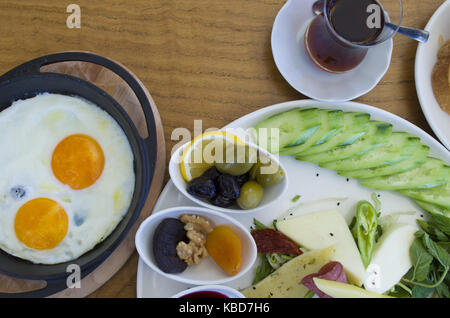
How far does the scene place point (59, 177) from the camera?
1.64m

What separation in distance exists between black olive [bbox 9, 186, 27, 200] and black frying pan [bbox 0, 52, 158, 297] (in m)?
0.27

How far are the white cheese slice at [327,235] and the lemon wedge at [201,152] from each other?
1.56ft

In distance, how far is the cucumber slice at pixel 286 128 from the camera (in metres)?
1.66

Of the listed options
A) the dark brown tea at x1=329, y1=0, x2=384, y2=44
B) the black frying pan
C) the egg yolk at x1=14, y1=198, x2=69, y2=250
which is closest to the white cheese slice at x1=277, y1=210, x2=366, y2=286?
the black frying pan

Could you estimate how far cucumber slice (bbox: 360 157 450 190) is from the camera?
5.76ft

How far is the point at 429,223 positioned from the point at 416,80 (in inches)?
29.1

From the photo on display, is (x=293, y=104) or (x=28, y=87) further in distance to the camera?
(x=293, y=104)

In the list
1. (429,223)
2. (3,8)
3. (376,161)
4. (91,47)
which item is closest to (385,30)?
(376,161)

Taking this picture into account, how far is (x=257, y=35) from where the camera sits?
190cm

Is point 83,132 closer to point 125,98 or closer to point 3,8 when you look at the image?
point 125,98

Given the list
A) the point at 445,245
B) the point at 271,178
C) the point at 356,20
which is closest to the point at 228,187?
the point at 271,178

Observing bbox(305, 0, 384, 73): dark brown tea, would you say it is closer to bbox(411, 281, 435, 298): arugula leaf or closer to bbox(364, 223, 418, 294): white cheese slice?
bbox(364, 223, 418, 294): white cheese slice

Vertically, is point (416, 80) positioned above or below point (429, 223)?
above
